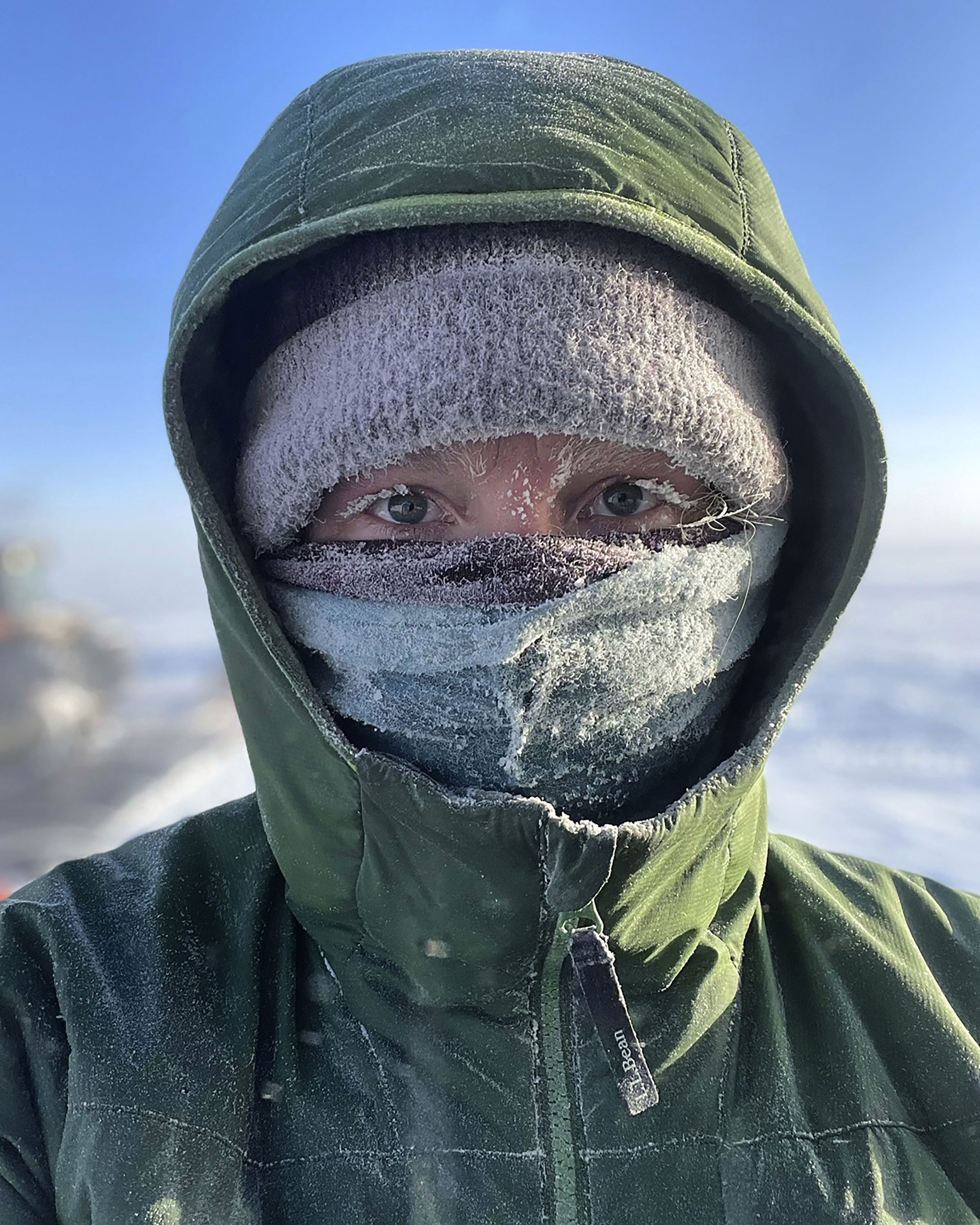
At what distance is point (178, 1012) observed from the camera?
78 cm

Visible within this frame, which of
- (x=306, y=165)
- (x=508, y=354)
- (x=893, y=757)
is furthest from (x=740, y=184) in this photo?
(x=893, y=757)

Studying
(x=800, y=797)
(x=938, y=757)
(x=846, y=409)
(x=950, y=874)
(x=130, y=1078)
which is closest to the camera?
(x=130, y=1078)

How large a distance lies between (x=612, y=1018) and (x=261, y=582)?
63 centimetres

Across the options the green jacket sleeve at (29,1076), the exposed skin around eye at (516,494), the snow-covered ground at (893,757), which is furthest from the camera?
the snow-covered ground at (893,757)

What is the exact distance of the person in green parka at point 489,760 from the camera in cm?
72

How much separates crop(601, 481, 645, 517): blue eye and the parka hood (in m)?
0.24

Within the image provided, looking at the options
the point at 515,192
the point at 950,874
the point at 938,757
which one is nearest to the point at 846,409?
the point at 515,192

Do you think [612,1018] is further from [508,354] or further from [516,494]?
[508,354]

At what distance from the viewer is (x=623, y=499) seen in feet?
2.85

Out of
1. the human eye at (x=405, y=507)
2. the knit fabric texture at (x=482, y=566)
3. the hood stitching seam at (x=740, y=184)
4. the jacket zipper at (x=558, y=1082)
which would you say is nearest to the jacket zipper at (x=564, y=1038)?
the jacket zipper at (x=558, y=1082)

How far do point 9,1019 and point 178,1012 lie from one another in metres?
0.17

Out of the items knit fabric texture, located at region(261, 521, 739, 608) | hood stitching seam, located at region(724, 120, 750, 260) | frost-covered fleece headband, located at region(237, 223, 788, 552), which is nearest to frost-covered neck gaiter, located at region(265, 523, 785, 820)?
knit fabric texture, located at region(261, 521, 739, 608)

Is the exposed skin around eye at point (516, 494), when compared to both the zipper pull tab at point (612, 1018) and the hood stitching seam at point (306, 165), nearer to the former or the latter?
the hood stitching seam at point (306, 165)

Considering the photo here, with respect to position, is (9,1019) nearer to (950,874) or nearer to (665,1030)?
(665,1030)
